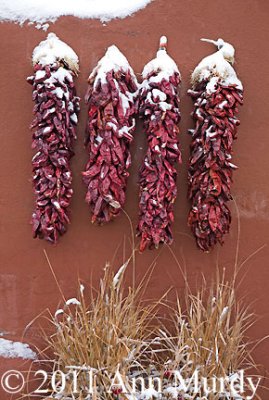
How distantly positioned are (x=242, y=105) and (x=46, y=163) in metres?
1.07

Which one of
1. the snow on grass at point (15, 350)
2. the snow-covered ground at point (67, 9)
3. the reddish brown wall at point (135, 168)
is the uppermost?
the snow-covered ground at point (67, 9)

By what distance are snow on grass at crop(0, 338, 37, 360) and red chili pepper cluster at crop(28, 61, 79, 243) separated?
0.59 m

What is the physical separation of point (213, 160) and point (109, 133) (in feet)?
1.74

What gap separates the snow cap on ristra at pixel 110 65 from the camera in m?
2.78

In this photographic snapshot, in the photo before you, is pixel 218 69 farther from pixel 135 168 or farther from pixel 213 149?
pixel 135 168

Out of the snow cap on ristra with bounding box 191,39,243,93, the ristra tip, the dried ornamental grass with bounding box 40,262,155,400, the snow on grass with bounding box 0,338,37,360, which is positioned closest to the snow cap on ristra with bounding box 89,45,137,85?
the ristra tip

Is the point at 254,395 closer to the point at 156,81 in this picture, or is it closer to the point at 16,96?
the point at 156,81

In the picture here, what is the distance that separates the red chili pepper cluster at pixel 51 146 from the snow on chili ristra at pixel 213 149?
0.64 metres

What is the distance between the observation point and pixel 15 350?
2.92 m

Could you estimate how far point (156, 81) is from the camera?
2.79 meters

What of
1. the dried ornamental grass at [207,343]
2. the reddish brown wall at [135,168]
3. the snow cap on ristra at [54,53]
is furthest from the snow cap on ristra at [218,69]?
the dried ornamental grass at [207,343]

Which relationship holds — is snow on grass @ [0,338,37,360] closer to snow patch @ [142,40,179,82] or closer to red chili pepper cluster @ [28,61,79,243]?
red chili pepper cluster @ [28,61,79,243]

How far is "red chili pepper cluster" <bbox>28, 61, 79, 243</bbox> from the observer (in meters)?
2.77

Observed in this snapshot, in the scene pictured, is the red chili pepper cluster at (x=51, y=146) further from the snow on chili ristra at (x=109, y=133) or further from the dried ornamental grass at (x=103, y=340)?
the dried ornamental grass at (x=103, y=340)
